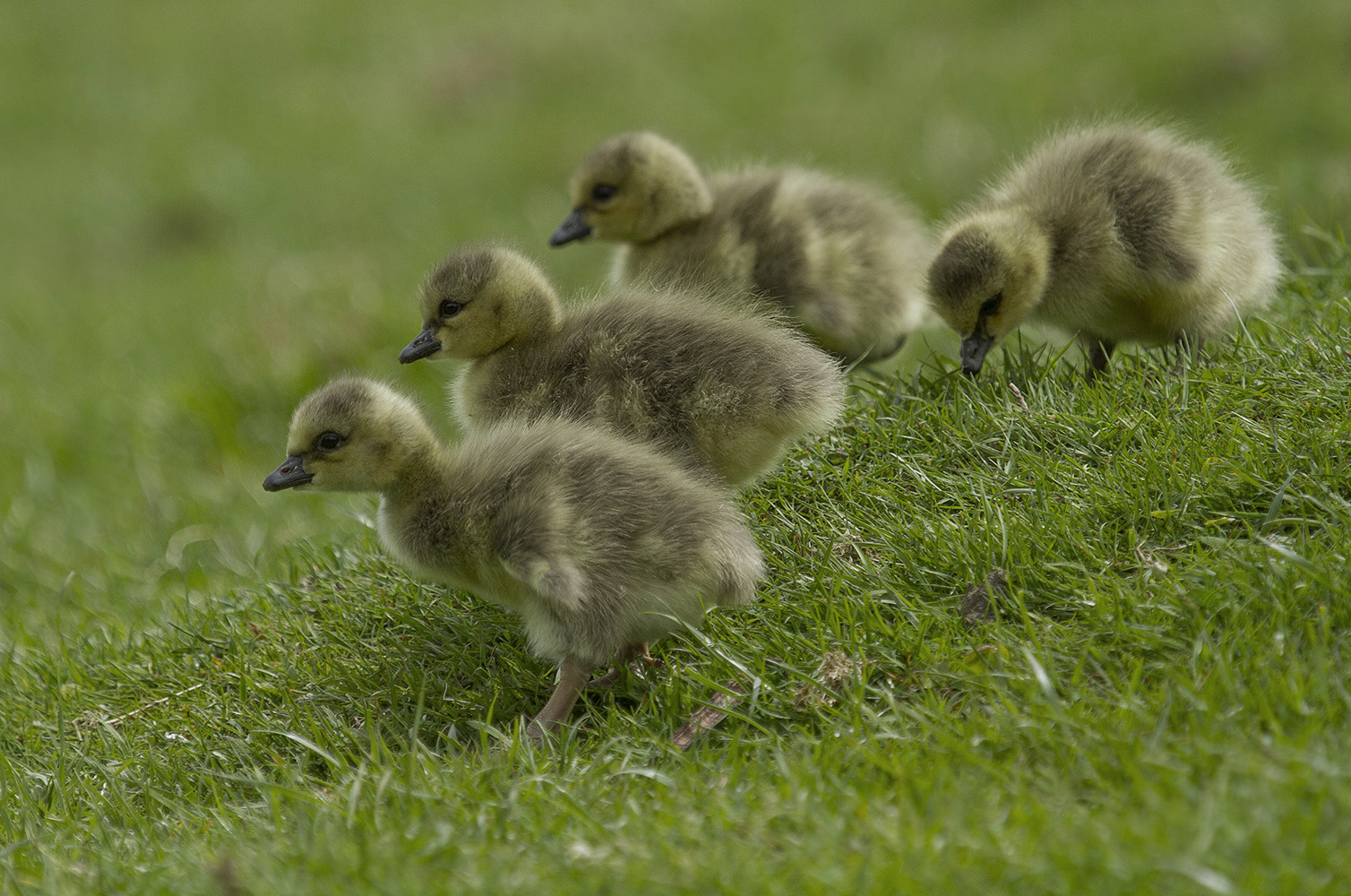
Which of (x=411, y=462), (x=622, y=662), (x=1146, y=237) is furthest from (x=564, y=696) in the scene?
(x=1146, y=237)

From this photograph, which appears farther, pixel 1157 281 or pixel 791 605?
pixel 1157 281

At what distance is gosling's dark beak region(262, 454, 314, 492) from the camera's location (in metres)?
4.19

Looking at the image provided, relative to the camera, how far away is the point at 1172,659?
3.14 m

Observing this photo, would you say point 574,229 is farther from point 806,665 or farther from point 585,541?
point 806,665

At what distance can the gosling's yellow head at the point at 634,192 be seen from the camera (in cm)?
592

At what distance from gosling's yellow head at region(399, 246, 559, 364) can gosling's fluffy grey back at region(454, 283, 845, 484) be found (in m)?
0.20

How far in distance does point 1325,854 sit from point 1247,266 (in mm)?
2881

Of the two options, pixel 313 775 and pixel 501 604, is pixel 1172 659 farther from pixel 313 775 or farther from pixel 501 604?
pixel 313 775

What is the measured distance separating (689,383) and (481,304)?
3.07 feet

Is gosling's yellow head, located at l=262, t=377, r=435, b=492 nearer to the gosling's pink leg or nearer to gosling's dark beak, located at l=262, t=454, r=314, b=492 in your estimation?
gosling's dark beak, located at l=262, t=454, r=314, b=492

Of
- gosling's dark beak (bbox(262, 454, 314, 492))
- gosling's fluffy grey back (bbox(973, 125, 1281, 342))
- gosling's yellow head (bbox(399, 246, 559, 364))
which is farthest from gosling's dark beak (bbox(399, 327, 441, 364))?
gosling's fluffy grey back (bbox(973, 125, 1281, 342))

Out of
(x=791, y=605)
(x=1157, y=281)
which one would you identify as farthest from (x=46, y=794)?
(x=1157, y=281)

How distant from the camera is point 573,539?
11.6ft

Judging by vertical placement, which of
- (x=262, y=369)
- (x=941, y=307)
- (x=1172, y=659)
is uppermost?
(x=941, y=307)
